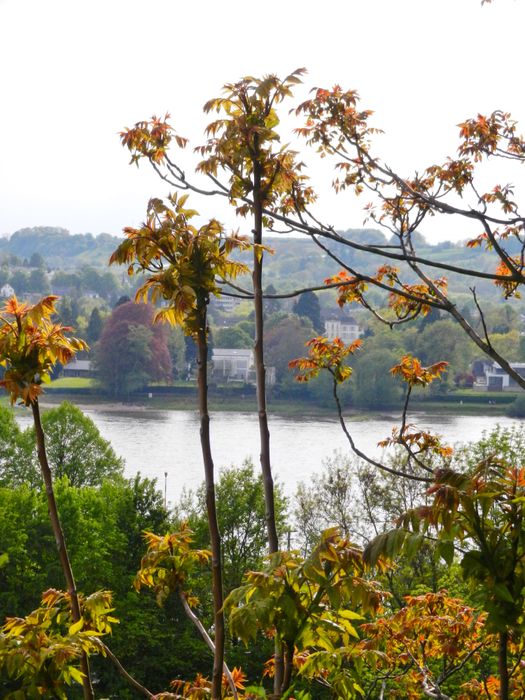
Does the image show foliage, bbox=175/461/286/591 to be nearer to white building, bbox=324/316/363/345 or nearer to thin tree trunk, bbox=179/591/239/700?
thin tree trunk, bbox=179/591/239/700

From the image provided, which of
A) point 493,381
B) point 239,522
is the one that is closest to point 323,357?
point 239,522

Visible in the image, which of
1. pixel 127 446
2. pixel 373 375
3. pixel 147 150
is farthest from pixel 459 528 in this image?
pixel 373 375

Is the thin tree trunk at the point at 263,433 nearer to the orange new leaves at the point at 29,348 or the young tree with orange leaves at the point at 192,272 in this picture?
the young tree with orange leaves at the point at 192,272

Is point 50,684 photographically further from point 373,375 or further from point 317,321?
point 317,321

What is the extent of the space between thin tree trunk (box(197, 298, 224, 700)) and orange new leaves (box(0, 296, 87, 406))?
287 millimetres

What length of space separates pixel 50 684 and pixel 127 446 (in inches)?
1452

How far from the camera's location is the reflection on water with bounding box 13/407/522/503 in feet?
106

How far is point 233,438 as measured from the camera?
39969mm

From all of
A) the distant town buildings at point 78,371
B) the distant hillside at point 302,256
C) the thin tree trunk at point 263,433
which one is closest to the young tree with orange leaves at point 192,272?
the thin tree trunk at point 263,433

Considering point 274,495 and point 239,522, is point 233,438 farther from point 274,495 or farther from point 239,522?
point 274,495

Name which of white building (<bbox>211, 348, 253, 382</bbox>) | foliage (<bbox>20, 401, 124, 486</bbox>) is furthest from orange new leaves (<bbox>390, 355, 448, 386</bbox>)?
white building (<bbox>211, 348, 253, 382</bbox>)

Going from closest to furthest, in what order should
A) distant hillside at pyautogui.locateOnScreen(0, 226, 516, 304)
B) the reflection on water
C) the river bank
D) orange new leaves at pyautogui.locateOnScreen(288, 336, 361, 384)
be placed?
orange new leaves at pyautogui.locateOnScreen(288, 336, 361, 384), the reflection on water, the river bank, distant hillside at pyautogui.locateOnScreen(0, 226, 516, 304)

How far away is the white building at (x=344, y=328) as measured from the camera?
76938mm

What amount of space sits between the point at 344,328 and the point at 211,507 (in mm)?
78554
